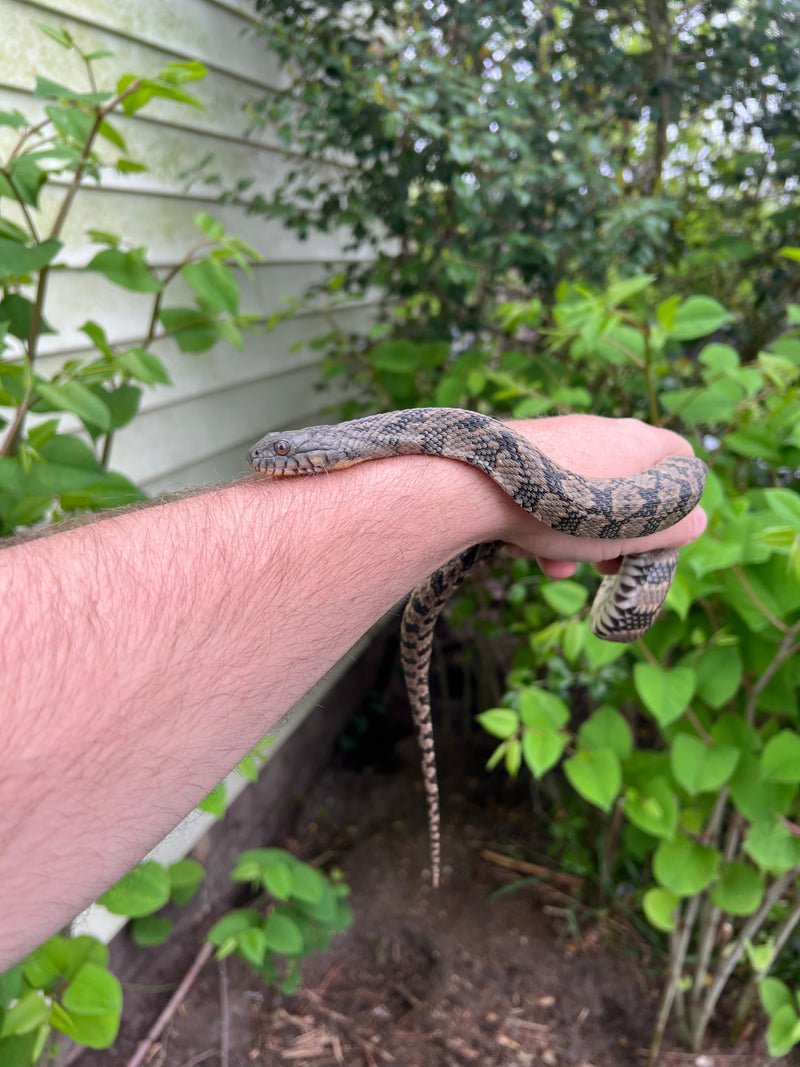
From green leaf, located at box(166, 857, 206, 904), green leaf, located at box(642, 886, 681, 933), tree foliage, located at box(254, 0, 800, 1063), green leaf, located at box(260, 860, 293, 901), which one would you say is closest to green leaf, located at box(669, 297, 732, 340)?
tree foliage, located at box(254, 0, 800, 1063)

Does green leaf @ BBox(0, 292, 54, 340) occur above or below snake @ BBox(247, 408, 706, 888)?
above

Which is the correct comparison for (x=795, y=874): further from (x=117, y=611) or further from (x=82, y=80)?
(x=82, y=80)

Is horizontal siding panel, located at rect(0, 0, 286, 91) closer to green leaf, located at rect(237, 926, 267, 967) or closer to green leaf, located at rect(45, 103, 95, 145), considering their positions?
green leaf, located at rect(45, 103, 95, 145)

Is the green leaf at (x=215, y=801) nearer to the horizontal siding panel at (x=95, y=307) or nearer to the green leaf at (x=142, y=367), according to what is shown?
the green leaf at (x=142, y=367)

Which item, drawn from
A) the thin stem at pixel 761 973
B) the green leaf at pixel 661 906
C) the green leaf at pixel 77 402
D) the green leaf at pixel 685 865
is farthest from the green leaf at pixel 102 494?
the thin stem at pixel 761 973

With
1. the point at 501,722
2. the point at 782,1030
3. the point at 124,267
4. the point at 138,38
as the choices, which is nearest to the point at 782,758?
the point at 501,722
